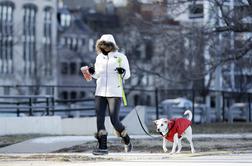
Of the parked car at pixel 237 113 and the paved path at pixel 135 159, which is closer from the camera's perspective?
the paved path at pixel 135 159

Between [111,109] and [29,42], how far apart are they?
90.5m

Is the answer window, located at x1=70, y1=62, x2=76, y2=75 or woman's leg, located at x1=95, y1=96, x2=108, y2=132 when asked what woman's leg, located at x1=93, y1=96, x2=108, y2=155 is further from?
window, located at x1=70, y1=62, x2=76, y2=75

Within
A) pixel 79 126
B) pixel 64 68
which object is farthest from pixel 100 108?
pixel 64 68

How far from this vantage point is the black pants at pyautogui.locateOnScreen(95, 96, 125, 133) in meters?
12.9

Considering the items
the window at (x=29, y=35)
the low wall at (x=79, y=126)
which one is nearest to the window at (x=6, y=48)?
the window at (x=29, y=35)

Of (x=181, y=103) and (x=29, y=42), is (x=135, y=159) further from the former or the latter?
(x=29, y=42)

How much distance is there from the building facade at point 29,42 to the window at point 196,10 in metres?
55.1

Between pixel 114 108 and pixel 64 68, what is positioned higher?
pixel 114 108

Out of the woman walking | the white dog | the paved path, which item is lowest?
the paved path

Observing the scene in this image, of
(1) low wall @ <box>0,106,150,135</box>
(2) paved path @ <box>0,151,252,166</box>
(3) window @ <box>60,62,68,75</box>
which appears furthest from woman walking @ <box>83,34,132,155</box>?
(3) window @ <box>60,62,68,75</box>

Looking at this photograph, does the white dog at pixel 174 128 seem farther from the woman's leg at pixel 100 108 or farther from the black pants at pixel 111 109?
the woman's leg at pixel 100 108

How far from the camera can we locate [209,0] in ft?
80.5

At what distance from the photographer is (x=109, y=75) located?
1289cm

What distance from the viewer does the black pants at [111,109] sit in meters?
12.9
